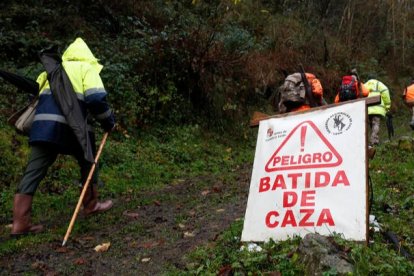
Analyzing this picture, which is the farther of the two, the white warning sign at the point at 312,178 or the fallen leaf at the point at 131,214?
the fallen leaf at the point at 131,214

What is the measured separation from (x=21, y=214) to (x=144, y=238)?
1503 millimetres

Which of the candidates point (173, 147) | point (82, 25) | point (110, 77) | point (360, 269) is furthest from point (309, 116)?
point (82, 25)

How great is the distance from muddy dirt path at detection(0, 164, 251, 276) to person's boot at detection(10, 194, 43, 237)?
44 centimetres

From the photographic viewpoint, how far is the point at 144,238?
5863mm

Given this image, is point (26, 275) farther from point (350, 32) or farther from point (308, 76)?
point (350, 32)

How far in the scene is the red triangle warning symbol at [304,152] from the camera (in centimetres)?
456

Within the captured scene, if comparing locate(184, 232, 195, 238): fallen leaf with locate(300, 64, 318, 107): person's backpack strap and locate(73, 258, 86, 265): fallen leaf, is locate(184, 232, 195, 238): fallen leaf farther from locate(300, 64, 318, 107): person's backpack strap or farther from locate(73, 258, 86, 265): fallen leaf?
locate(300, 64, 318, 107): person's backpack strap

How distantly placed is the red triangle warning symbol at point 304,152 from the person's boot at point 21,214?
117 inches

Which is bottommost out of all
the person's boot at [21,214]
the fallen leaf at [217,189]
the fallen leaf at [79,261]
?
the fallen leaf at [79,261]

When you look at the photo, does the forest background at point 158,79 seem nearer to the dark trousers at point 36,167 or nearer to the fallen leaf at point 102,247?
the dark trousers at point 36,167

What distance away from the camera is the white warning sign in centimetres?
429

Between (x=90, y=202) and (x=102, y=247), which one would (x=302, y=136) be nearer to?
(x=102, y=247)

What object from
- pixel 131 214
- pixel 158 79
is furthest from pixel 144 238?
pixel 158 79

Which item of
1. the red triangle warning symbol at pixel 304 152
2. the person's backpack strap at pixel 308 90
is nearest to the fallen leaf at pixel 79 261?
the red triangle warning symbol at pixel 304 152
